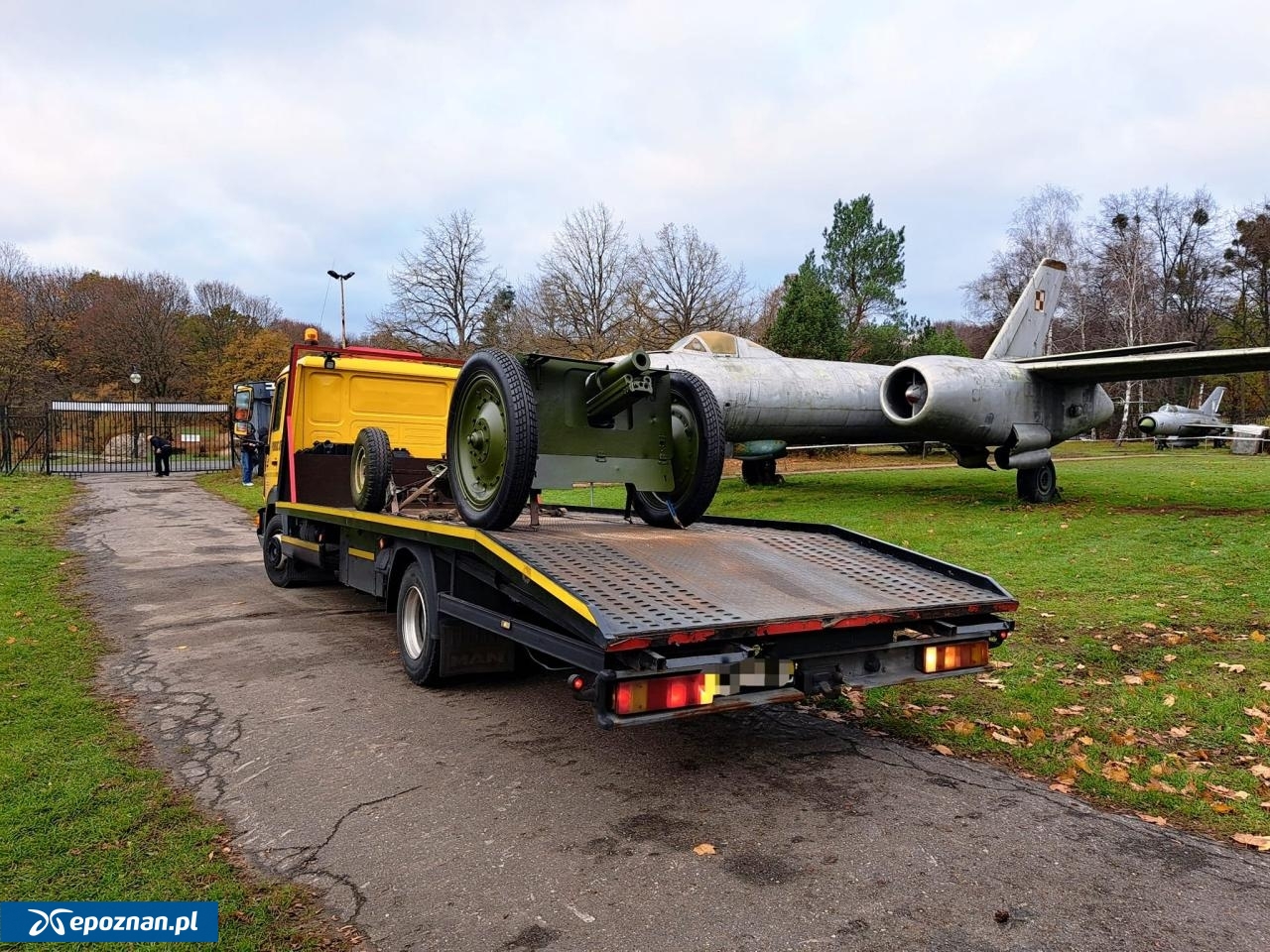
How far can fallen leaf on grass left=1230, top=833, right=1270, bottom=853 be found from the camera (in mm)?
3473

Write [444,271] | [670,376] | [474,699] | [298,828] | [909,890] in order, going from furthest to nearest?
[444,271] < [670,376] < [474,699] < [298,828] < [909,890]

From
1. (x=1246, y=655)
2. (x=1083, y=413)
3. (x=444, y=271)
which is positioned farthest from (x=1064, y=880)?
(x=444, y=271)

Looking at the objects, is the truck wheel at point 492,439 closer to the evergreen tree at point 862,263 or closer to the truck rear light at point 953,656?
the truck rear light at point 953,656

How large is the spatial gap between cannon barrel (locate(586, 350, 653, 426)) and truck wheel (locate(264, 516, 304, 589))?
494cm

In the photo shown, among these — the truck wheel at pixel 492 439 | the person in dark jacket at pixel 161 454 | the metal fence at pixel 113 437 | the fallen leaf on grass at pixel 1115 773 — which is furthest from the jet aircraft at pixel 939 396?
the person in dark jacket at pixel 161 454

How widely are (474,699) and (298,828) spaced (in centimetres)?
186

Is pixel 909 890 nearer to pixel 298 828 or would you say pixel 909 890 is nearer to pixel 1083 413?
pixel 298 828

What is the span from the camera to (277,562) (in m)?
9.44

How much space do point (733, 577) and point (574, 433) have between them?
168 cm

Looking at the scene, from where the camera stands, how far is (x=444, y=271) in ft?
149

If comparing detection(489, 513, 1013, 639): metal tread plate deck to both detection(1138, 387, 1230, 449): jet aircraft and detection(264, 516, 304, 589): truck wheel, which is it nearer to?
detection(264, 516, 304, 589): truck wheel

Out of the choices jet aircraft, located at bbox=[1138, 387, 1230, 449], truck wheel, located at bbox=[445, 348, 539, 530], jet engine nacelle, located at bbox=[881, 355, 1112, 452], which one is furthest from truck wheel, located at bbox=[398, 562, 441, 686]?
jet aircraft, located at bbox=[1138, 387, 1230, 449]

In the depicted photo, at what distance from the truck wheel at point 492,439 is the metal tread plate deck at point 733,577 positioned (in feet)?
0.79

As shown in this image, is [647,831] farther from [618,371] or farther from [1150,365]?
[1150,365]
